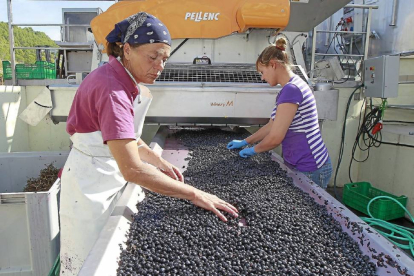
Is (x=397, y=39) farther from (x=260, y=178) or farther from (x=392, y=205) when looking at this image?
(x=260, y=178)

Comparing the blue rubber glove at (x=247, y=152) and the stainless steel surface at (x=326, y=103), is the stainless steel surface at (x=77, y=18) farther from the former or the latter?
the blue rubber glove at (x=247, y=152)

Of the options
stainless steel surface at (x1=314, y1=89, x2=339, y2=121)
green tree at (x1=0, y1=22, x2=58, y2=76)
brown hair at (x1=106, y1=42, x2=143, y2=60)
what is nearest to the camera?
brown hair at (x1=106, y1=42, x2=143, y2=60)

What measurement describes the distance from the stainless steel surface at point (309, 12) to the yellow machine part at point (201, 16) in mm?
304

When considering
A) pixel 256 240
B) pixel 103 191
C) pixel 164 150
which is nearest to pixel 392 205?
pixel 164 150

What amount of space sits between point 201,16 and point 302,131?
1.72 metres

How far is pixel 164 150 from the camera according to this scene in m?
2.64

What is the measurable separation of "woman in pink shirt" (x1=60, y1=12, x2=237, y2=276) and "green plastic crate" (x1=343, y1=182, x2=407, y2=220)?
104 inches

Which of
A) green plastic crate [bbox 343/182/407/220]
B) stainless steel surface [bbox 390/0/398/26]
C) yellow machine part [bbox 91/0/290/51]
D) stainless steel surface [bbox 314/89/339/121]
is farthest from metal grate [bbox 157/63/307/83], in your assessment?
stainless steel surface [bbox 390/0/398/26]

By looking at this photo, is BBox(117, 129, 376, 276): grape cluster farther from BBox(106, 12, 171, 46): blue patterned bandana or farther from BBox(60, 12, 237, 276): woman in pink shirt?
BBox(106, 12, 171, 46): blue patterned bandana

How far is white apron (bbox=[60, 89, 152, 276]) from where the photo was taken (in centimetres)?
153

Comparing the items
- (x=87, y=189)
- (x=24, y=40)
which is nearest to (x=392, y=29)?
(x=87, y=189)

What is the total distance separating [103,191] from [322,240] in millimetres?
1073

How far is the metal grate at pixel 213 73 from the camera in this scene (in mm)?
3008

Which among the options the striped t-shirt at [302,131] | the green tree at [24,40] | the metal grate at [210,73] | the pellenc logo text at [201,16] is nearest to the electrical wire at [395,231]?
the striped t-shirt at [302,131]
